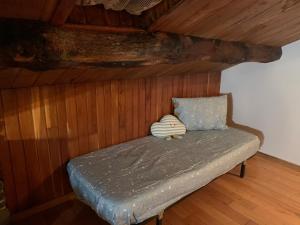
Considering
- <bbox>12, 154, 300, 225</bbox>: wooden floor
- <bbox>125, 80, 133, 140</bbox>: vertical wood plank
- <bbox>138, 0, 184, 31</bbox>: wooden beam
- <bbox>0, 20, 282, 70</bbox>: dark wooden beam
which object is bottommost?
<bbox>12, 154, 300, 225</bbox>: wooden floor

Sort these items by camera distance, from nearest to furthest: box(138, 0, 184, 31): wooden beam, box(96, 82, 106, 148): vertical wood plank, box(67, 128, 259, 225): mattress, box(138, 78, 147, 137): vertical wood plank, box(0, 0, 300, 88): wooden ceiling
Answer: box(0, 0, 300, 88): wooden ceiling → box(138, 0, 184, 31): wooden beam → box(67, 128, 259, 225): mattress → box(96, 82, 106, 148): vertical wood plank → box(138, 78, 147, 137): vertical wood plank

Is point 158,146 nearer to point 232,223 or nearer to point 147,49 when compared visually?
point 232,223

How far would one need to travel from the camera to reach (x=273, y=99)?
2840mm

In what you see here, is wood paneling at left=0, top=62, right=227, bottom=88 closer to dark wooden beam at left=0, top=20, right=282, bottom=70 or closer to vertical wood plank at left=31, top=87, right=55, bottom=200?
vertical wood plank at left=31, top=87, right=55, bottom=200

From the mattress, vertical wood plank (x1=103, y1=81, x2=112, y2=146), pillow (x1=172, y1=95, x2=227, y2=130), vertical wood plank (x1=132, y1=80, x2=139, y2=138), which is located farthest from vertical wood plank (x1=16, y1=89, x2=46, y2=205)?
pillow (x1=172, y1=95, x2=227, y2=130)

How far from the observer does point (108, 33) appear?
1412mm

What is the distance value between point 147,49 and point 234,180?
1.74 meters

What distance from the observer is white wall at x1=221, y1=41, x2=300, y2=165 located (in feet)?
8.77

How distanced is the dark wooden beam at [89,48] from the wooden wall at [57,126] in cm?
70

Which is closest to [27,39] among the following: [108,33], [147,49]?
[108,33]

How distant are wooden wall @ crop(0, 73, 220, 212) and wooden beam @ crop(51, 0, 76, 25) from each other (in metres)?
0.80

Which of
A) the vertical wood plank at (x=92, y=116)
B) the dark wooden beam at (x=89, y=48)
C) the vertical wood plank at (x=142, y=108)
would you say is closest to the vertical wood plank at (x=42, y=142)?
the vertical wood plank at (x=92, y=116)

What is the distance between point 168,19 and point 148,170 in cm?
111

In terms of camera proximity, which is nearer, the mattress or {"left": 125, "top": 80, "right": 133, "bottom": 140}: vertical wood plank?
the mattress
